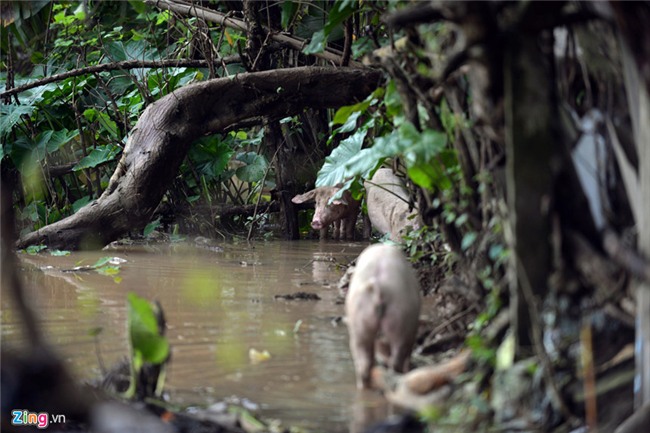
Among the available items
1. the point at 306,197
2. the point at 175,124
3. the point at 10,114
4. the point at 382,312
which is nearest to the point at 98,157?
the point at 10,114

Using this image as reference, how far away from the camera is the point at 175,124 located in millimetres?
9773

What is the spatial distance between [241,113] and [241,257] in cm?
165

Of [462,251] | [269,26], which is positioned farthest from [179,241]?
[462,251]

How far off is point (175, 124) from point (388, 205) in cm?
253

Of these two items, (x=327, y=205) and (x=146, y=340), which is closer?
(x=146, y=340)

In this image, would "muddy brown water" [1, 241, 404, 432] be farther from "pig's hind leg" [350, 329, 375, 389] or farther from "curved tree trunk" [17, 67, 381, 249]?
"curved tree trunk" [17, 67, 381, 249]

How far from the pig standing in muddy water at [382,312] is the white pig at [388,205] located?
436 centimetres

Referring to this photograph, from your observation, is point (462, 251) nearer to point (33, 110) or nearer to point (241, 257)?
point (241, 257)

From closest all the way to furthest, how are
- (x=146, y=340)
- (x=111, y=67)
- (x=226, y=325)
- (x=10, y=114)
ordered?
(x=146, y=340) < (x=226, y=325) < (x=111, y=67) < (x=10, y=114)

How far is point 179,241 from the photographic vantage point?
11875mm

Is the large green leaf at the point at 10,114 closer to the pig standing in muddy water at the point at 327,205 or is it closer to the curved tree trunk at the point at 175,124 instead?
the curved tree trunk at the point at 175,124

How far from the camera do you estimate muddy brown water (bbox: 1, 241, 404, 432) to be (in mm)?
4207

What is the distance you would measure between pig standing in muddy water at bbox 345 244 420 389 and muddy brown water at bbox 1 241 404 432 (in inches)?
8.7

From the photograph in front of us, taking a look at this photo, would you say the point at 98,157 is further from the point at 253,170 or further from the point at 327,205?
the point at 327,205
